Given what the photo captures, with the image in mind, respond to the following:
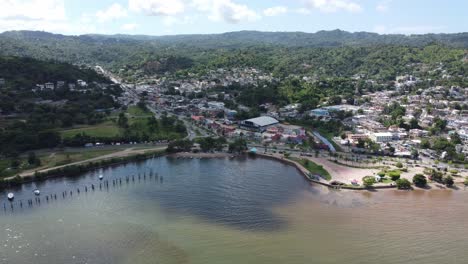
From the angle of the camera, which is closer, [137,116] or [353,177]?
[353,177]

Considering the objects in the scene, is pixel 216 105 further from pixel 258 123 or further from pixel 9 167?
pixel 9 167

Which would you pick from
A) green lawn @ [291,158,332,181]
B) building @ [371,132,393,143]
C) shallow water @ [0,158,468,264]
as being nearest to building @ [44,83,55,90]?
shallow water @ [0,158,468,264]

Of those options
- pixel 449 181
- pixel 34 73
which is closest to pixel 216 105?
pixel 34 73

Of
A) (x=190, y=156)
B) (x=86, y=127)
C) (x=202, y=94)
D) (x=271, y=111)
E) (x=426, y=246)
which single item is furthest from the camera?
(x=202, y=94)

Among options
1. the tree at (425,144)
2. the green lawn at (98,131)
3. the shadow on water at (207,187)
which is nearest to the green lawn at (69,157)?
the shadow on water at (207,187)

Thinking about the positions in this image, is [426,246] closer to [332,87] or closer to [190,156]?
[190,156]

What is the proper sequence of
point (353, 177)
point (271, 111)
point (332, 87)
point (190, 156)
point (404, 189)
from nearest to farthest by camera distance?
point (404, 189) < point (353, 177) < point (190, 156) < point (271, 111) < point (332, 87)

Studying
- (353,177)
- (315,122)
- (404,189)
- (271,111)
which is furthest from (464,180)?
(271,111)
